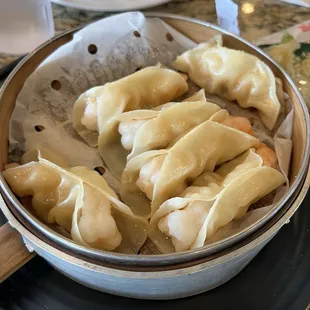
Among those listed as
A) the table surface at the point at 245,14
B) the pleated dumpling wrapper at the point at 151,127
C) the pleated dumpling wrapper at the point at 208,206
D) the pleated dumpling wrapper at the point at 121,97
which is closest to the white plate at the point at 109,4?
the table surface at the point at 245,14

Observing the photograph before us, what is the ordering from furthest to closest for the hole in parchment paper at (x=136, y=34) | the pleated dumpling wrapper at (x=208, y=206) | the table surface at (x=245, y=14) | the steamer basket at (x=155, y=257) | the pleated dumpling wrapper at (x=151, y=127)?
the table surface at (x=245, y=14)
the hole in parchment paper at (x=136, y=34)
the pleated dumpling wrapper at (x=151, y=127)
the pleated dumpling wrapper at (x=208, y=206)
the steamer basket at (x=155, y=257)

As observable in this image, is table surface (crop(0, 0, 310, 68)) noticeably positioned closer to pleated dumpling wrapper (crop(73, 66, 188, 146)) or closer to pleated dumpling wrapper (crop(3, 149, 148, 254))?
pleated dumpling wrapper (crop(73, 66, 188, 146))

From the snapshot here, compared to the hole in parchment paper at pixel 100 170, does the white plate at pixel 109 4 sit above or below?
above

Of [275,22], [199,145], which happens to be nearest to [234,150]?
[199,145]

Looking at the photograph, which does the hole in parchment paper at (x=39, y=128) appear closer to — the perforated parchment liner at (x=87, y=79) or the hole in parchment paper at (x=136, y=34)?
the perforated parchment liner at (x=87, y=79)

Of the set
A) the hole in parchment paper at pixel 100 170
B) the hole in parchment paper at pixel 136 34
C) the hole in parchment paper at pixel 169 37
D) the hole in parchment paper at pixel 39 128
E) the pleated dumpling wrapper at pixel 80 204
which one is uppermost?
the hole in parchment paper at pixel 136 34

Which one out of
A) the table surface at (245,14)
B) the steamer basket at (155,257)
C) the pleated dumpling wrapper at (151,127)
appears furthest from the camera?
the table surface at (245,14)

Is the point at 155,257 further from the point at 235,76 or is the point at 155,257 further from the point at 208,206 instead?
the point at 235,76

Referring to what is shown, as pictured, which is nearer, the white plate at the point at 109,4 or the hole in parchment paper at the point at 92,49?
the hole in parchment paper at the point at 92,49
